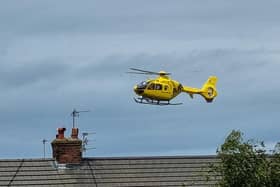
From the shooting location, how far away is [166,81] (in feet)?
134

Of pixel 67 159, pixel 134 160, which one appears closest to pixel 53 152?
pixel 67 159

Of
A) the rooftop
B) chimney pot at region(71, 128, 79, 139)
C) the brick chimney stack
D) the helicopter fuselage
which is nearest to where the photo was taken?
the rooftop

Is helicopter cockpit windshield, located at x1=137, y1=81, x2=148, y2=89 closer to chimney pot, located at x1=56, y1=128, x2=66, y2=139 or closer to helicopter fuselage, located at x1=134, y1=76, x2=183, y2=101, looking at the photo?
helicopter fuselage, located at x1=134, y1=76, x2=183, y2=101

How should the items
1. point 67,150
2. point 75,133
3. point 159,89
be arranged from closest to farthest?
point 67,150, point 75,133, point 159,89

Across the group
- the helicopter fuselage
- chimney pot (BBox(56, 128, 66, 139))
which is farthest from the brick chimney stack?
the helicopter fuselage

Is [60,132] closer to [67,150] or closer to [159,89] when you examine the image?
[67,150]

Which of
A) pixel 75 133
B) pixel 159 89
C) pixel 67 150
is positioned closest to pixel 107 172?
pixel 67 150

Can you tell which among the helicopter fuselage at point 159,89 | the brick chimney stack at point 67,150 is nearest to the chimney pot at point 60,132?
the brick chimney stack at point 67,150

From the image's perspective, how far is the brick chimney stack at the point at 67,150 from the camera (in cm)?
3406

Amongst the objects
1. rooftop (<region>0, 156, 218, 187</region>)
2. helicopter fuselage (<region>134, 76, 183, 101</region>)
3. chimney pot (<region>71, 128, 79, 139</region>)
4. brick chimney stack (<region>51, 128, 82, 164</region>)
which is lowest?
rooftop (<region>0, 156, 218, 187</region>)

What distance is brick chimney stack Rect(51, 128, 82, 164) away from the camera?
3406 cm

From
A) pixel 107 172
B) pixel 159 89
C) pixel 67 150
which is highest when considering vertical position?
pixel 159 89

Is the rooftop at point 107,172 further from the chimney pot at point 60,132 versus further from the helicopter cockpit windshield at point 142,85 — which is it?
the helicopter cockpit windshield at point 142,85

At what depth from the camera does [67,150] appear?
1351 inches
